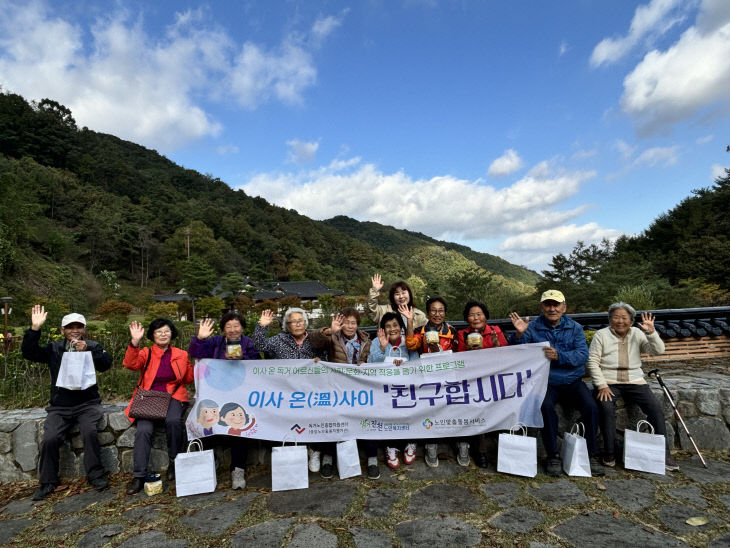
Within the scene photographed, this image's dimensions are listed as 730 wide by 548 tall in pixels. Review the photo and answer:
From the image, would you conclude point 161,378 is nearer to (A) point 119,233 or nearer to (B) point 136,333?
(B) point 136,333

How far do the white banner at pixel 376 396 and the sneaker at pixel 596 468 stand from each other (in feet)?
1.80

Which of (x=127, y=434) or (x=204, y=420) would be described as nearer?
(x=204, y=420)

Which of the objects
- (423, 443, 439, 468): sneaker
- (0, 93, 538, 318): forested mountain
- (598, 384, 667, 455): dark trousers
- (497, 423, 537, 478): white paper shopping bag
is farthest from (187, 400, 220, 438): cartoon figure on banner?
(0, 93, 538, 318): forested mountain

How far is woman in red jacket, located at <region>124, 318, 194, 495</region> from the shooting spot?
3355 mm

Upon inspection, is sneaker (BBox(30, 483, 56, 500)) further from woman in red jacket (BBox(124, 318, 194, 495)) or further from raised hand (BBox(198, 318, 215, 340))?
raised hand (BBox(198, 318, 215, 340))

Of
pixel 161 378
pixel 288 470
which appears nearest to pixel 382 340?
pixel 288 470

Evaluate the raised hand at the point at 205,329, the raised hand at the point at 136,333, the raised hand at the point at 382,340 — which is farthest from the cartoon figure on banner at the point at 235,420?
the raised hand at the point at 382,340

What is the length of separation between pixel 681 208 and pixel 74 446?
128 ft

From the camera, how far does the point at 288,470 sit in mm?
3170

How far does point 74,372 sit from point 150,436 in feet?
2.92

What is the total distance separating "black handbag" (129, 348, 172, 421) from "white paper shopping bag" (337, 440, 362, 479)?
1.64m

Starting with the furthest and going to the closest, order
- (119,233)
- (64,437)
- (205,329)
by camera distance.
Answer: (119,233) < (205,329) < (64,437)

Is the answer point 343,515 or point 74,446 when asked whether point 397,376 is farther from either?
point 74,446

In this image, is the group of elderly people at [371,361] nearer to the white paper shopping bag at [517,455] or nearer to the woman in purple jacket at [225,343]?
the woman in purple jacket at [225,343]
